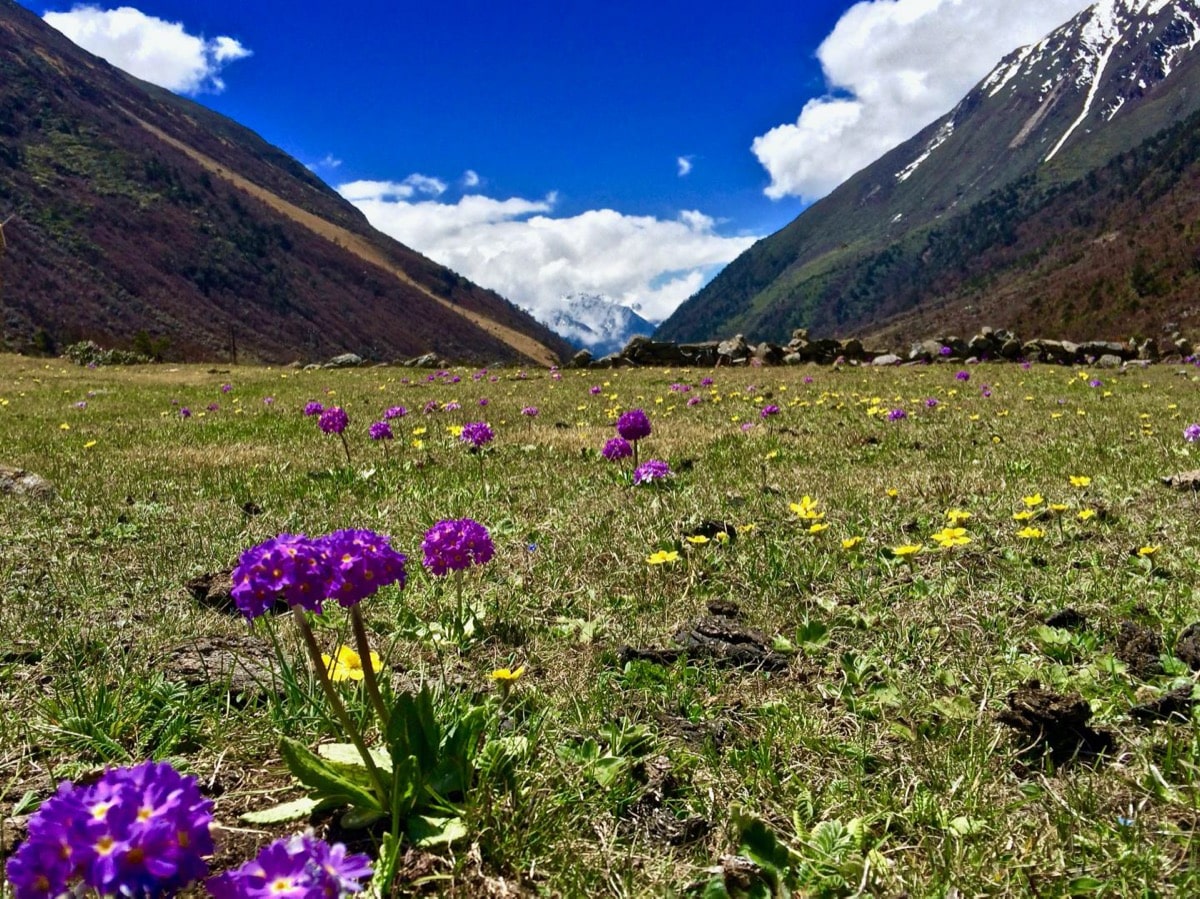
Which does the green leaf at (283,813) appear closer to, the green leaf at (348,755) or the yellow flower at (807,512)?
the green leaf at (348,755)

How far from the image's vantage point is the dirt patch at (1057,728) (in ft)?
8.06

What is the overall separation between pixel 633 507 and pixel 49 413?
44.1 feet

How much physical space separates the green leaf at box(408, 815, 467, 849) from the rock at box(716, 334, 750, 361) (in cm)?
3022

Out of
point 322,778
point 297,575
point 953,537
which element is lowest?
point 322,778

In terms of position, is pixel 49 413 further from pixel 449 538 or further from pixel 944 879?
pixel 944 879

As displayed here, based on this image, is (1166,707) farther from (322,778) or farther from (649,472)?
(649,472)

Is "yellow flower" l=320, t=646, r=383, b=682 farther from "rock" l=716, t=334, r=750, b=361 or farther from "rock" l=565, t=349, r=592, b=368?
"rock" l=565, t=349, r=592, b=368

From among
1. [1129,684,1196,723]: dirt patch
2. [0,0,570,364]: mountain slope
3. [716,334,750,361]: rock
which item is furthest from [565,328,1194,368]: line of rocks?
[0,0,570,364]: mountain slope

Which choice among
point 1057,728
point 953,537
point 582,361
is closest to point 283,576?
point 1057,728

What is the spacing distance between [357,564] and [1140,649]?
10.4ft

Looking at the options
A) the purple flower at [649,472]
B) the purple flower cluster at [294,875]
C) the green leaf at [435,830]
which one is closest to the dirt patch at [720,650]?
the green leaf at [435,830]

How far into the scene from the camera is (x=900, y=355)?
97.0ft

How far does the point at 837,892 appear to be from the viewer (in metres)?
1.90

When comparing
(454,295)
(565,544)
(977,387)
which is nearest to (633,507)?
(565,544)
